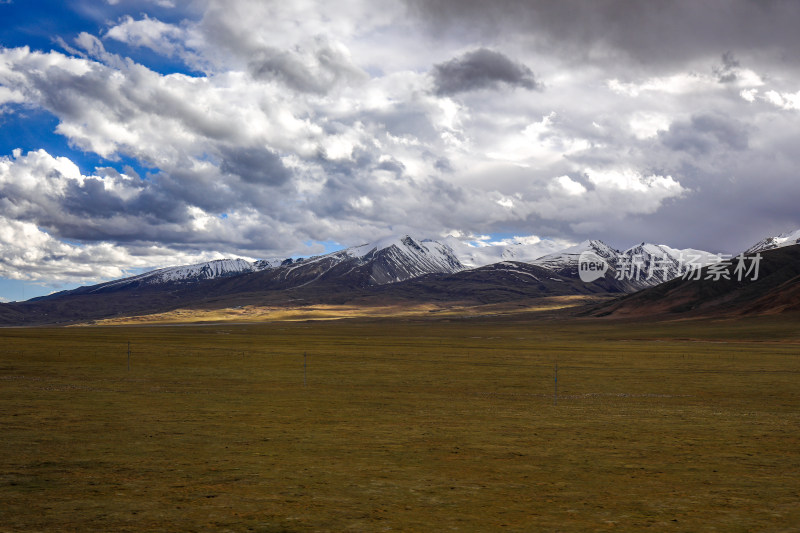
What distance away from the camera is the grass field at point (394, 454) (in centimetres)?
1270

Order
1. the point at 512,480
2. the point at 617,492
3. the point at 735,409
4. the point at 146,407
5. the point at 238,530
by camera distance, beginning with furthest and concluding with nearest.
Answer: the point at 735,409
the point at 146,407
the point at 512,480
the point at 617,492
the point at 238,530

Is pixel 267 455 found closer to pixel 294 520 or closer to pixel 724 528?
pixel 294 520

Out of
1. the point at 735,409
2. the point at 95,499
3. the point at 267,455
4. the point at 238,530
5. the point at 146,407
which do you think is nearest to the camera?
the point at 238,530

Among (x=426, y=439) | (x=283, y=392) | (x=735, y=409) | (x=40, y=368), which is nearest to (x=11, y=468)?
(x=426, y=439)

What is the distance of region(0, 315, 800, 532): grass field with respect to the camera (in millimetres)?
12695

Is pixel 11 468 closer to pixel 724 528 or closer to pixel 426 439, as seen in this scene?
pixel 426 439

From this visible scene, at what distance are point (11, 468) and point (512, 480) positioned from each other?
13.8 metres

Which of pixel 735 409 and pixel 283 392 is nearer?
pixel 735 409

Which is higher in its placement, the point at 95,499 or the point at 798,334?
the point at 95,499

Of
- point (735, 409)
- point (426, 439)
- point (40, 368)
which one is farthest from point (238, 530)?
point (40, 368)

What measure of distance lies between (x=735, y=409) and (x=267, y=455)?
25.7m

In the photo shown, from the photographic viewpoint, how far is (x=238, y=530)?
38.0 ft

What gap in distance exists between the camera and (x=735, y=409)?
31.8 meters

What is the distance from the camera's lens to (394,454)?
63.9 ft
